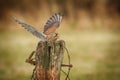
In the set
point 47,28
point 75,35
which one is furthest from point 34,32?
point 75,35

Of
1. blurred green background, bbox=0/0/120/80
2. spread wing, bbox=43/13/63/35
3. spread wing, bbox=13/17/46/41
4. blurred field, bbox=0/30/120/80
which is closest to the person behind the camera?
spread wing, bbox=13/17/46/41

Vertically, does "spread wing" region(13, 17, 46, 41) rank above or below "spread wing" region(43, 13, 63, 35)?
below

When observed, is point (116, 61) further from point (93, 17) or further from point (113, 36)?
point (93, 17)

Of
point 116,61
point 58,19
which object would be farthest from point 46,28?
point 116,61

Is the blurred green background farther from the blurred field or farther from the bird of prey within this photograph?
the bird of prey

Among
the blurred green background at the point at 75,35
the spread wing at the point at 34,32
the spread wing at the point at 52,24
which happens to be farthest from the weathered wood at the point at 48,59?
the blurred green background at the point at 75,35

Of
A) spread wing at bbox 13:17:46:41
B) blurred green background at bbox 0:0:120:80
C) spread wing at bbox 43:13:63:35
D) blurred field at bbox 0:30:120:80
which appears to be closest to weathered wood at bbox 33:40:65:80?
spread wing at bbox 13:17:46:41

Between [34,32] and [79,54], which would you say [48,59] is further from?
[79,54]
